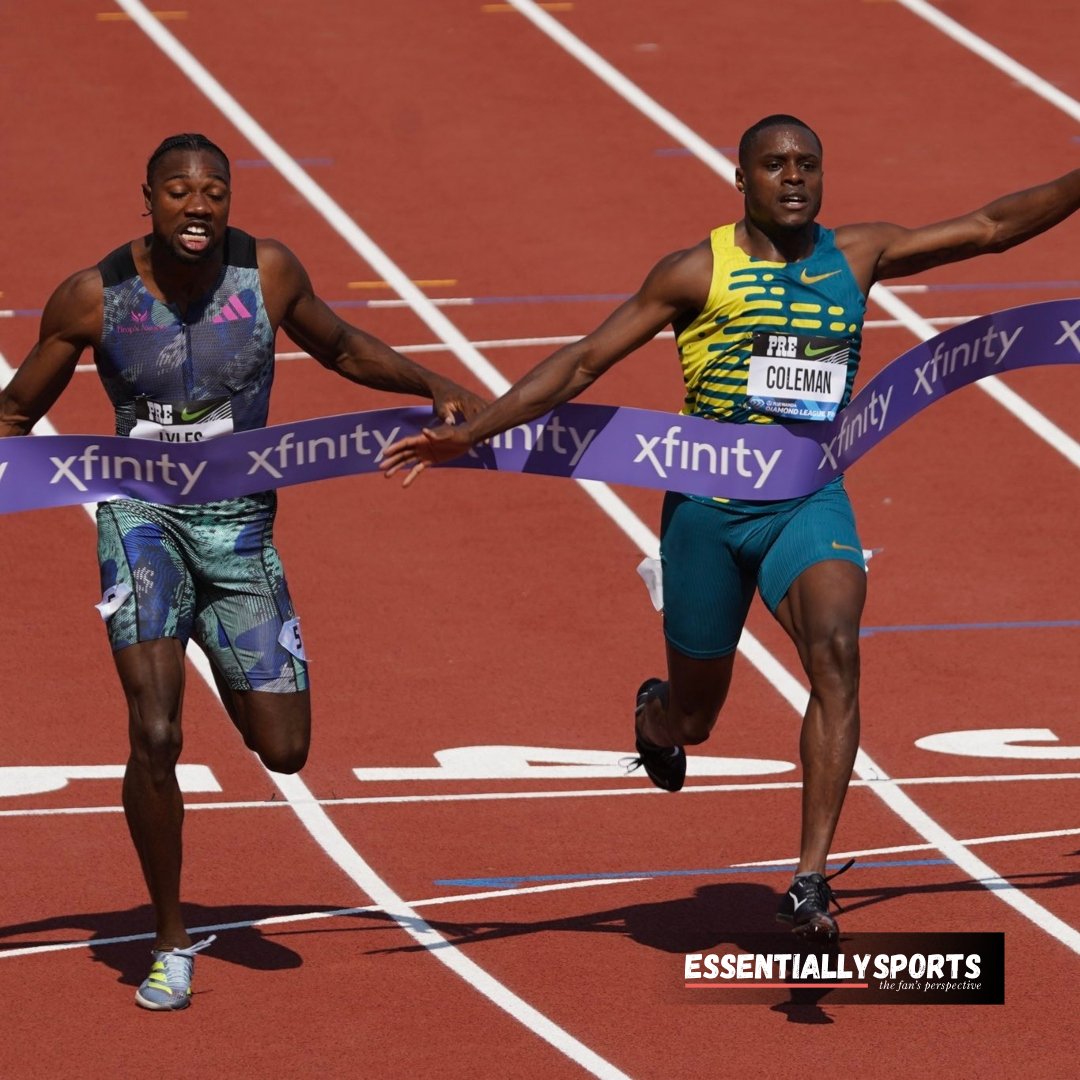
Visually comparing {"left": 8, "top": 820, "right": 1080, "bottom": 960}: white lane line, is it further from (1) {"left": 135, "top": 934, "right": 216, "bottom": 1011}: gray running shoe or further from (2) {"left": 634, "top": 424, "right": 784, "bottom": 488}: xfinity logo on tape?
(2) {"left": 634, "top": 424, "right": 784, "bottom": 488}: xfinity logo on tape

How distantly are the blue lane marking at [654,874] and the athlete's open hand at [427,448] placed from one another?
169 centimetres

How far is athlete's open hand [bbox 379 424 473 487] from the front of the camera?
826cm

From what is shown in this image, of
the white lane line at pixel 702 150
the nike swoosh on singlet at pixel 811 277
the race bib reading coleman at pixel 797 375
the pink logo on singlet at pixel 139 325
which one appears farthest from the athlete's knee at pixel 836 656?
the white lane line at pixel 702 150

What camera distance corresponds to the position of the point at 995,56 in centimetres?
2134

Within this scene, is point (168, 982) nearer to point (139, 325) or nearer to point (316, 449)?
point (316, 449)

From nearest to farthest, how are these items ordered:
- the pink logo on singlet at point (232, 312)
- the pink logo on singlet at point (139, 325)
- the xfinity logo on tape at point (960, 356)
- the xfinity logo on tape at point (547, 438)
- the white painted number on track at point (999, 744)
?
the pink logo on singlet at point (139, 325), the pink logo on singlet at point (232, 312), the xfinity logo on tape at point (547, 438), the xfinity logo on tape at point (960, 356), the white painted number on track at point (999, 744)

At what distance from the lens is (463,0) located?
22.2 metres

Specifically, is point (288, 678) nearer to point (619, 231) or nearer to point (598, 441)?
point (598, 441)

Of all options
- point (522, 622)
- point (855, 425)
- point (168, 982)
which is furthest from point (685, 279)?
point (522, 622)

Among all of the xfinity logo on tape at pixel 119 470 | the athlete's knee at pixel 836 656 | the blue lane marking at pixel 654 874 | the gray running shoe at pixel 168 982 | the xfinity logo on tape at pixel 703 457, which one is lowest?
the gray running shoe at pixel 168 982

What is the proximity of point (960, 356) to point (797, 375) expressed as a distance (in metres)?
1.18

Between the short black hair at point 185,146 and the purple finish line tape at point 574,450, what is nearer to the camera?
the short black hair at point 185,146

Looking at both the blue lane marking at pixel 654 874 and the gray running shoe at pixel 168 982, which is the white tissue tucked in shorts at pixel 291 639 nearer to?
the gray running shoe at pixel 168 982

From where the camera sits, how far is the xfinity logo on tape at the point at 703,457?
27.1 ft
